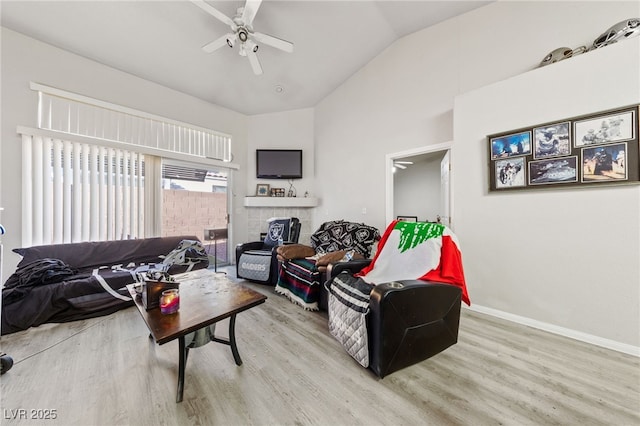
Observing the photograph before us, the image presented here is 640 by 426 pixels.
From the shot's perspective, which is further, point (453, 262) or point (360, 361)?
point (453, 262)

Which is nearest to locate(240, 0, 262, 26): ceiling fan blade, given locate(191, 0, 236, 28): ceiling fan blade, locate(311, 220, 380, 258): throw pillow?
locate(191, 0, 236, 28): ceiling fan blade

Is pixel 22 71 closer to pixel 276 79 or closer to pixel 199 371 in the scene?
pixel 276 79

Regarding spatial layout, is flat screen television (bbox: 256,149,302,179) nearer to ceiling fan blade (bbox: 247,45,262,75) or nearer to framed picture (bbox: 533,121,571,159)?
ceiling fan blade (bbox: 247,45,262,75)

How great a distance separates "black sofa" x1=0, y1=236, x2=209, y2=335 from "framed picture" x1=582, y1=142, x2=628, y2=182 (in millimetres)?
4342

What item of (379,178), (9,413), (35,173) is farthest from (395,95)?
(35,173)

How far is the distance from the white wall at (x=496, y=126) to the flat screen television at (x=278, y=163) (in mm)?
1255

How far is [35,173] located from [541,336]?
567 cm

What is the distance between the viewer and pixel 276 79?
12.4 ft

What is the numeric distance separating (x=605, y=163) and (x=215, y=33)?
427 cm

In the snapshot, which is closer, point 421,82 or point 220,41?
point 220,41

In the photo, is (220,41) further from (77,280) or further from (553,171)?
(553,171)

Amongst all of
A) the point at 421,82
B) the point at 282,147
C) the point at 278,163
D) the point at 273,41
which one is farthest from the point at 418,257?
the point at 282,147

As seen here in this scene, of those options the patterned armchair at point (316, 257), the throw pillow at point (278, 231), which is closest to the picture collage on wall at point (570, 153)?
the patterned armchair at point (316, 257)

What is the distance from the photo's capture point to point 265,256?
313 centimetres
